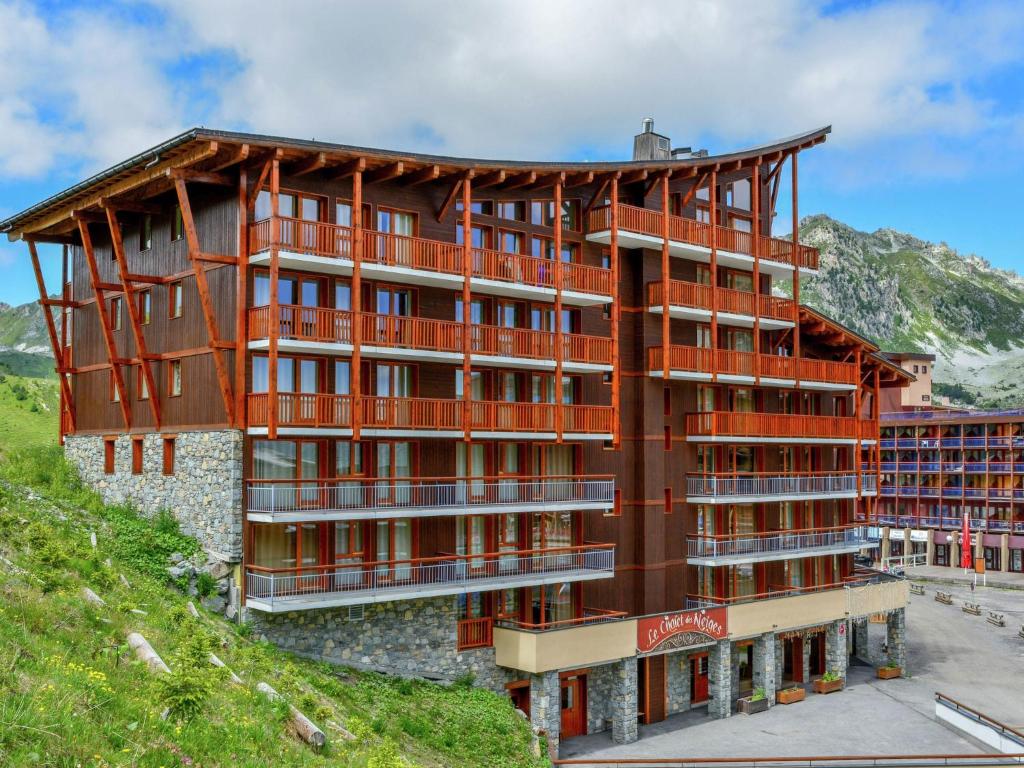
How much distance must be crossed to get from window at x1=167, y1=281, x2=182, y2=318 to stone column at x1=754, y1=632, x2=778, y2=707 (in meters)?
25.5

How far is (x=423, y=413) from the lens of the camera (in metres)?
30.9

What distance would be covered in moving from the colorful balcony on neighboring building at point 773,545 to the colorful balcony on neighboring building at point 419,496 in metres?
5.35

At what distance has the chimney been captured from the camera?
44.4 m

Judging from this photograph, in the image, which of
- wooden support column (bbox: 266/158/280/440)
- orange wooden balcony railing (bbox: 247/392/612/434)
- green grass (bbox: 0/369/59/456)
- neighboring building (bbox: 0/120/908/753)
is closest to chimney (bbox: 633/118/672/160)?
neighboring building (bbox: 0/120/908/753)

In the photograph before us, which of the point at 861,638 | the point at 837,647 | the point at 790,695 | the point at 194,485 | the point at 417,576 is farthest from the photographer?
the point at 861,638

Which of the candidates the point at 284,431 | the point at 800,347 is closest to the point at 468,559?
the point at 284,431

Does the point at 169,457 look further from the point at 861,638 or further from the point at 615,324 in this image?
the point at 861,638

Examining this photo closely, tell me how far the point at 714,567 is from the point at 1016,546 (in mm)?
54360

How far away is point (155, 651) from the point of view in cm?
2039

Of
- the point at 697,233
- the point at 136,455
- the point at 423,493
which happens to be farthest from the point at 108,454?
the point at 697,233

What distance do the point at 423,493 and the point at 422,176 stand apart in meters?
9.86

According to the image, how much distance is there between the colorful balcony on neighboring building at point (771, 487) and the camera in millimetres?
40094

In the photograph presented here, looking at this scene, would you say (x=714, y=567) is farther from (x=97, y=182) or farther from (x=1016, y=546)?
(x=1016, y=546)

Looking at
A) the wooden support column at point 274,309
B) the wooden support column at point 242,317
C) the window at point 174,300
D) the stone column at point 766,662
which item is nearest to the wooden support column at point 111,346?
the window at point 174,300
